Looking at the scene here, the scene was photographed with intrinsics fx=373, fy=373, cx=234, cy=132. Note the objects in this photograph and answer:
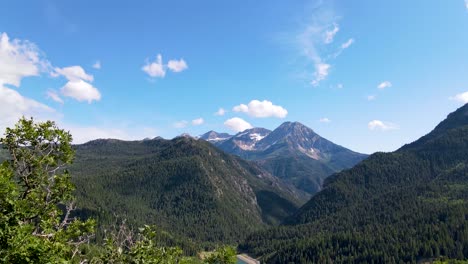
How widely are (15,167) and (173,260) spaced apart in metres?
18.5

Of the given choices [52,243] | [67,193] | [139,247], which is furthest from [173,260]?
[52,243]

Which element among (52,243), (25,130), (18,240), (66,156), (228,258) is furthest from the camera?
(228,258)

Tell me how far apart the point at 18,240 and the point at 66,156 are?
10.7 metres

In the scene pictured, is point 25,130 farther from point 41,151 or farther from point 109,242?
point 109,242

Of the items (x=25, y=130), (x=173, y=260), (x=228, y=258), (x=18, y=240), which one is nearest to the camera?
(x=18, y=240)

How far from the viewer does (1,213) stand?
2347cm

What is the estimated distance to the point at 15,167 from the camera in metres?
30.0

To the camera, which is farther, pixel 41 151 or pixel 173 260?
pixel 173 260

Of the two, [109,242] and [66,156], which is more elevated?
[66,156]

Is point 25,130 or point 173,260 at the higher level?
point 25,130

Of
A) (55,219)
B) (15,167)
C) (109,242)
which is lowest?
(109,242)

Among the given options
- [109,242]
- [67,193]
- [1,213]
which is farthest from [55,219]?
[1,213]

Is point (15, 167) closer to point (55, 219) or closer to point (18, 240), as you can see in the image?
point (55, 219)

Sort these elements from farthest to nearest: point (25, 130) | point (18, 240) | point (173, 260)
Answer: point (173, 260) < point (25, 130) < point (18, 240)
